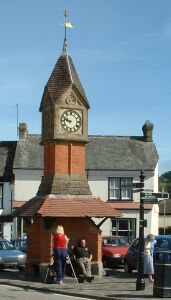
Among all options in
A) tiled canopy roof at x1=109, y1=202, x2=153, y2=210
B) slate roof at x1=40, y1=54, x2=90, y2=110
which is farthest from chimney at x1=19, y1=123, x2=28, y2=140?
slate roof at x1=40, y1=54, x2=90, y2=110

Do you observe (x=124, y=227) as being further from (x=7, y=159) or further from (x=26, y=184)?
(x=7, y=159)

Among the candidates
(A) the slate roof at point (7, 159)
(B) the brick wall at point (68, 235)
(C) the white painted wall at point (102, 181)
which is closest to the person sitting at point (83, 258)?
(B) the brick wall at point (68, 235)

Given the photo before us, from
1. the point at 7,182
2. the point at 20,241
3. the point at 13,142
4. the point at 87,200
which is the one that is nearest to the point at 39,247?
the point at 87,200

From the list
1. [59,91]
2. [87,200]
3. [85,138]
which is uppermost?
[59,91]

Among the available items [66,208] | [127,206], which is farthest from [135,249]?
[127,206]

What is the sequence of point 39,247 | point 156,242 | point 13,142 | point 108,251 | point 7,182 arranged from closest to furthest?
1. point 39,247
2. point 156,242
3. point 108,251
4. point 7,182
5. point 13,142

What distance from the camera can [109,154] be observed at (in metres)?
48.8

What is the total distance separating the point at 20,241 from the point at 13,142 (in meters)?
19.1

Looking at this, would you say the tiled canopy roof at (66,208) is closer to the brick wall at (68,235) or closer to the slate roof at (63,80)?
the brick wall at (68,235)

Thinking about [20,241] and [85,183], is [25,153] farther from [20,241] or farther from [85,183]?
[85,183]

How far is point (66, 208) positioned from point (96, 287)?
385 centimetres

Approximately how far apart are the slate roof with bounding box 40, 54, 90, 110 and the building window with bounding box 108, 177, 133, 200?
23528mm

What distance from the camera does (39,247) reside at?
22.6 meters

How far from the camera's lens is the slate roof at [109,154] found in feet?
155
